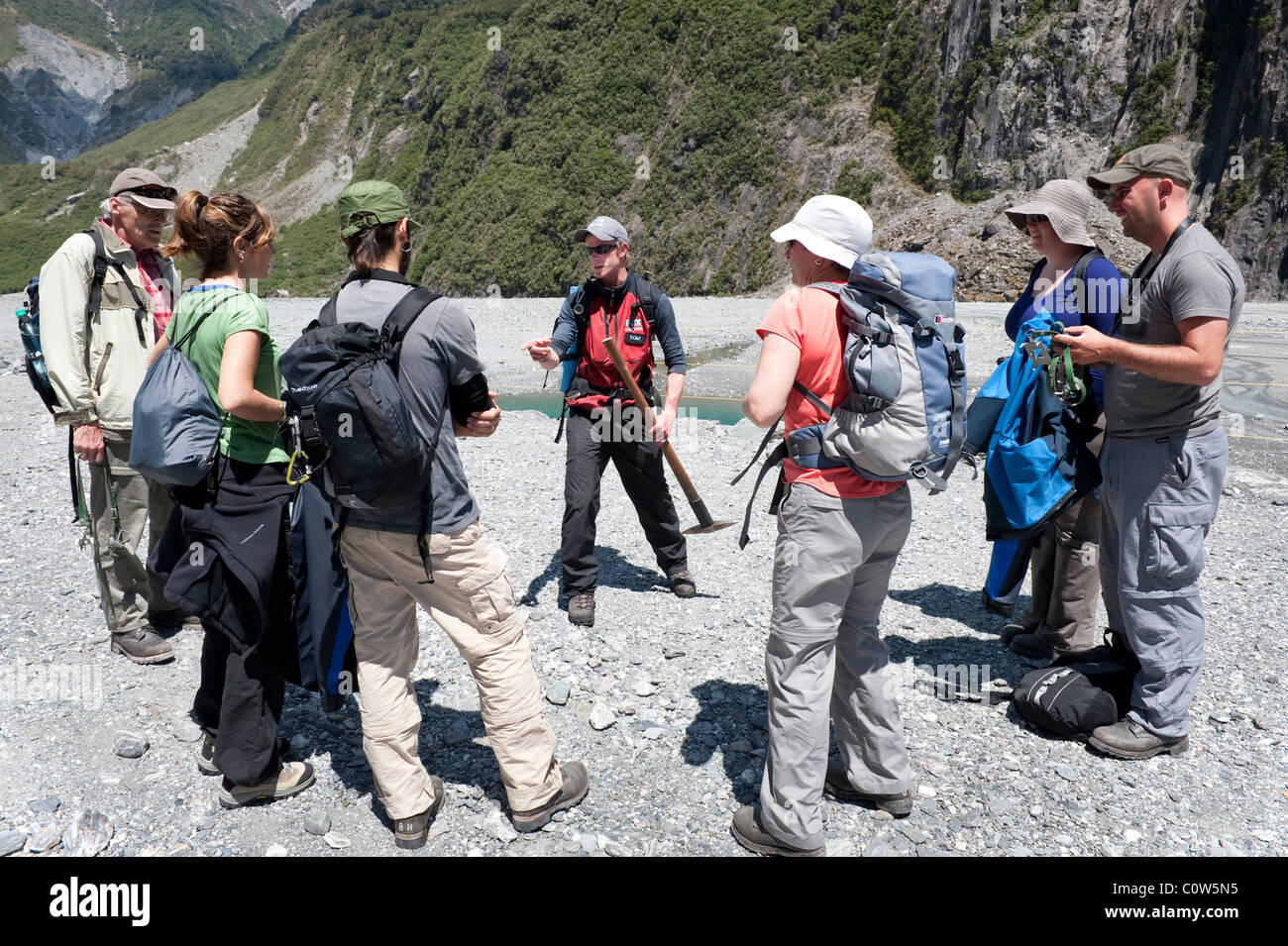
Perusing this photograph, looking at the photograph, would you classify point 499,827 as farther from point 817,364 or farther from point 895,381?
point 895,381

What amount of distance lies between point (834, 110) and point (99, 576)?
5162cm

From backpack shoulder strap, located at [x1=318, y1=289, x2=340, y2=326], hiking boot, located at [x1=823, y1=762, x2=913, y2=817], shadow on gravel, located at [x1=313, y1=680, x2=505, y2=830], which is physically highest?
backpack shoulder strap, located at [x1=318, y1=289, x2=340, y2=326]

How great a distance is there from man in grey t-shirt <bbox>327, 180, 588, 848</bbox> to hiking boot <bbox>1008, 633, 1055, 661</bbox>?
2999 millimetres

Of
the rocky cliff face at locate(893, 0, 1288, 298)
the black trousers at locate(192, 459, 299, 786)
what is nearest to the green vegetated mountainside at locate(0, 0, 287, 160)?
the rocky cliff face at locate(893, 0, 1288, 298)

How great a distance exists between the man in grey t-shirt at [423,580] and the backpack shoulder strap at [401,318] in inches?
0.9

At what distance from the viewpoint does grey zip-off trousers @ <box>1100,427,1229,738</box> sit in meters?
3.62

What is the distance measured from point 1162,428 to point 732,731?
97.3 inches

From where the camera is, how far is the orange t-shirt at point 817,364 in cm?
284

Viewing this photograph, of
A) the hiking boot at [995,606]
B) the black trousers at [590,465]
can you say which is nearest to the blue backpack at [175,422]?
the black trousers at [590,465]

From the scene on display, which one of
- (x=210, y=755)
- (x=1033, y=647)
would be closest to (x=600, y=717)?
(x=210, y=755)

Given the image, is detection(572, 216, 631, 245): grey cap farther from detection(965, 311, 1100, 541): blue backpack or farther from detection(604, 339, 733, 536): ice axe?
detection(965, 311, 1100, 541): blue backpack

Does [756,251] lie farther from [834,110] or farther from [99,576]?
[99,576]

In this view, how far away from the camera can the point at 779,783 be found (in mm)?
3082

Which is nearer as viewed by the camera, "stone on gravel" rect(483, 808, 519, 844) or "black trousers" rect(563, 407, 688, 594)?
"stone on gravel" rect(483, 808, 519, 844)
